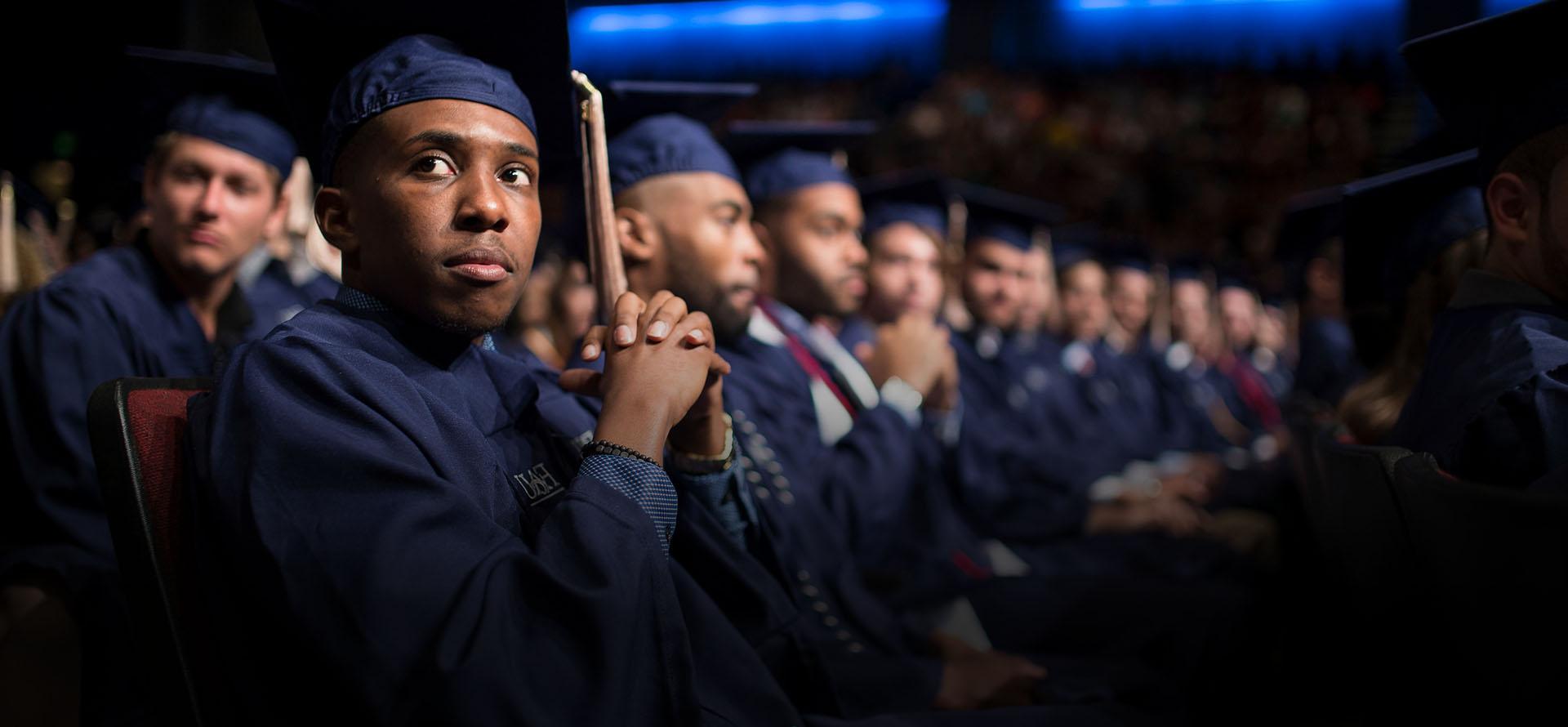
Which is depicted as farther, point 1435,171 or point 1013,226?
point 1013,226

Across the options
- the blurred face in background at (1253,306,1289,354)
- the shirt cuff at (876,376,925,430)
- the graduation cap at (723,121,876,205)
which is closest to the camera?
the shirt cuff at (876,376,925,430)

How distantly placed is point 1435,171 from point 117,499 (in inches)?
103

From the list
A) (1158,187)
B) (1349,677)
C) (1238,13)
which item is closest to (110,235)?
(1349,677)

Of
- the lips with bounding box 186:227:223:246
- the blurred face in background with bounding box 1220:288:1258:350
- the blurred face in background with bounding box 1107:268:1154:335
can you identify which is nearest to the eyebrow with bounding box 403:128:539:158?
the lips with bounding box 186:227:223:246

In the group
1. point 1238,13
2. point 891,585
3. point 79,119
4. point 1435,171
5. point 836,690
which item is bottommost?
point 891,585

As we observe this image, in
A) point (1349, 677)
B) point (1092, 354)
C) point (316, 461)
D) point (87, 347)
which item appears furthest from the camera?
point (1092, 354)

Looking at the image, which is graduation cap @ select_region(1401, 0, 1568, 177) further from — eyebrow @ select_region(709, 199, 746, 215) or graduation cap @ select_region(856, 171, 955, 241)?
graduation cap @ select_region(856, 171, 955, 241)

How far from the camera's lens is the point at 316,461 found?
1.25 m

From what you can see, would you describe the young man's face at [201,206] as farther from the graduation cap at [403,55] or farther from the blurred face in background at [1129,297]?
the blurred face in background at [1129,297]

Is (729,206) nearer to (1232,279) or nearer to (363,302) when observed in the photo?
(363,302)

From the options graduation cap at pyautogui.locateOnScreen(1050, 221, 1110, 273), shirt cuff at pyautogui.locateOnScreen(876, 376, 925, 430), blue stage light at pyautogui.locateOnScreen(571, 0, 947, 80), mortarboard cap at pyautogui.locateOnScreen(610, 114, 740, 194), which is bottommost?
shirt cuff at pyautogui.locateOnScreen(876, 376, 925, 430)

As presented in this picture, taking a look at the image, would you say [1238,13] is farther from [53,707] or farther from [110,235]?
[53,707]

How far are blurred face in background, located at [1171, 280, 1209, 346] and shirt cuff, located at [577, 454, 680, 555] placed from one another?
6733 millimetres

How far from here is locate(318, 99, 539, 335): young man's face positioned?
1.47m
